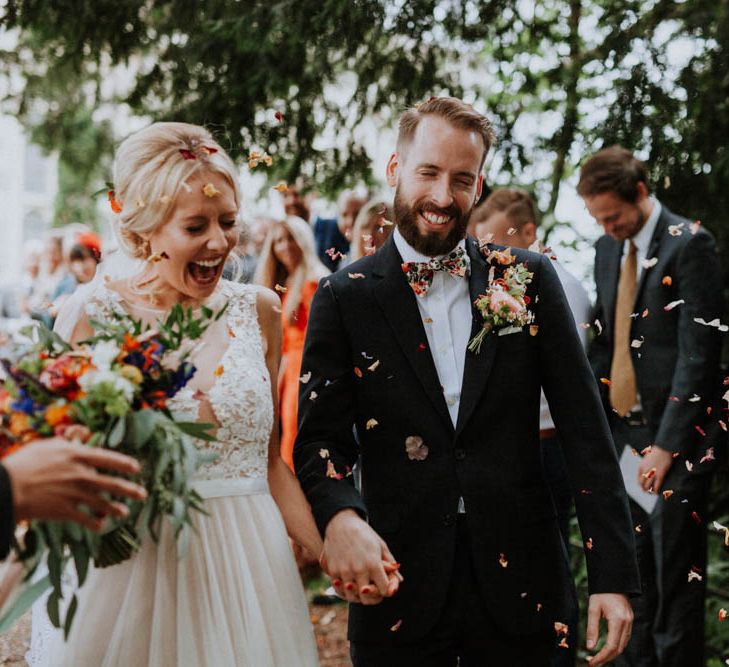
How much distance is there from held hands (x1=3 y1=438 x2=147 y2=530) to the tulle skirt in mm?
665

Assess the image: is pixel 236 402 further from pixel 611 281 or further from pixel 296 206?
pixel 296 206

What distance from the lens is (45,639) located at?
2811mm

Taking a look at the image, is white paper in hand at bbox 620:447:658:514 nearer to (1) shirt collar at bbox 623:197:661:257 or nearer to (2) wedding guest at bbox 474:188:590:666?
(2) wedding guest at bbox 474:188:590:666

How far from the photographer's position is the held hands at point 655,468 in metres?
4.42

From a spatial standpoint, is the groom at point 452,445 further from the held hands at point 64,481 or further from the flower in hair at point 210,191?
the held hands at point 64,481

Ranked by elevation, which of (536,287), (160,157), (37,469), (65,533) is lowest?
(65,533)

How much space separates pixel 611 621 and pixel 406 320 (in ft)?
3.28

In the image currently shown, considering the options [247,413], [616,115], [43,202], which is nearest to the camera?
[247,413]

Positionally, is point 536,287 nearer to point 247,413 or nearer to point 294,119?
point 247,413

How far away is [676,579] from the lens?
457cm

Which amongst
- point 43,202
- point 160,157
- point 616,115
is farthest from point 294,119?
point 43,202

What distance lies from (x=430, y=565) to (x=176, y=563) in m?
0.69

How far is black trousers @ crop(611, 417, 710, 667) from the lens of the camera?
4.54 metres

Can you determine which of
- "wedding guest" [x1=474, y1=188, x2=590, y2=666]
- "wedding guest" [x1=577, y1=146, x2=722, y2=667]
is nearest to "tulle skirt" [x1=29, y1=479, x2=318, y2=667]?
"wedding guest" [x1=474, y1=188, x2=590, y2=666]
